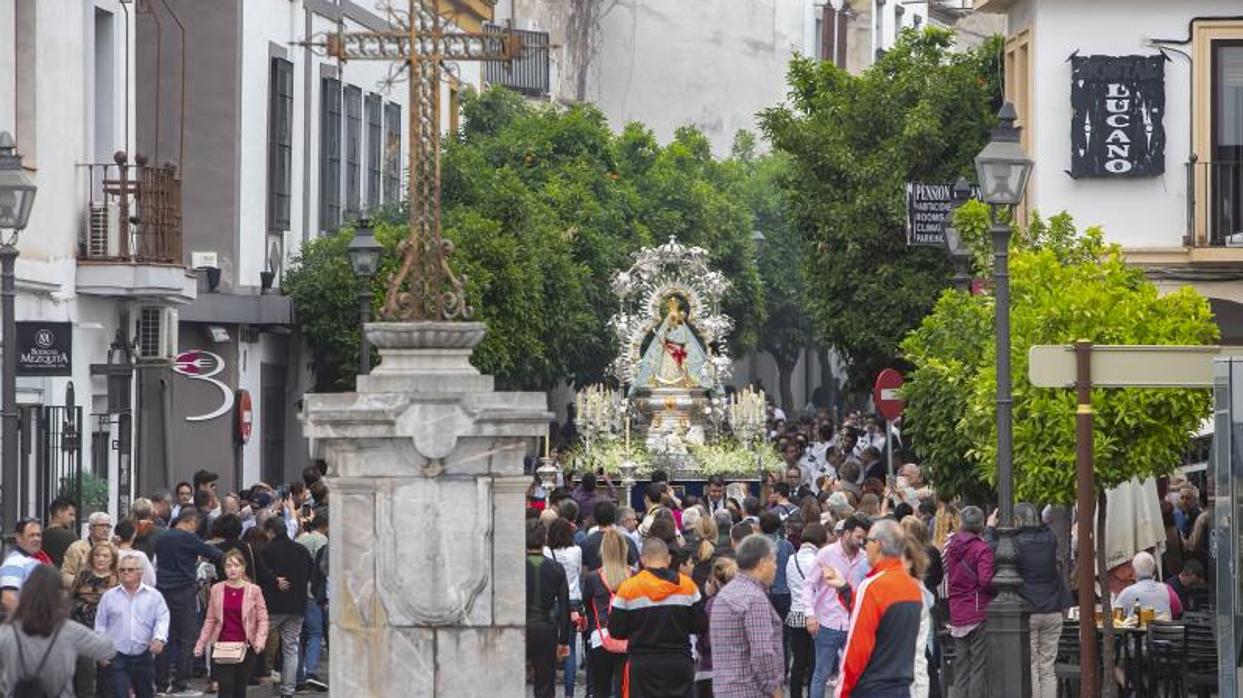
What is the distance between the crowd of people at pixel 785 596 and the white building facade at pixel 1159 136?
3899mm

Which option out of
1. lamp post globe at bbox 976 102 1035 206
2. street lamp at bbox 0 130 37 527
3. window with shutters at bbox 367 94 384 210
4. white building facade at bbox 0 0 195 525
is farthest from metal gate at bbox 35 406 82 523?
window with shutters at bbox 367 94 384 210

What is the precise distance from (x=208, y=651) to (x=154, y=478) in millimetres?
10517

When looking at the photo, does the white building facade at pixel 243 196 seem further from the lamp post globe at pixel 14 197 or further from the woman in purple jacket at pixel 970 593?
the woman in purple jacket at pixel 970 593

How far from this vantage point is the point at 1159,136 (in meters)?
31.3

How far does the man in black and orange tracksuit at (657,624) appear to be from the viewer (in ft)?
58.6

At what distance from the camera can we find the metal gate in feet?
95.3

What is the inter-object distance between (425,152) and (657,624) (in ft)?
10.0

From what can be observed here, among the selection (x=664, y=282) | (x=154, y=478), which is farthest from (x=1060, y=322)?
(x=664, y=282)

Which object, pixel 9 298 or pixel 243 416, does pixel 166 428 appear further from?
pixel 9 298

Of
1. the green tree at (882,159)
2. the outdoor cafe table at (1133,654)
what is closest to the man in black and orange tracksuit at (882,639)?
the outdoor cafe table at (1133,654)

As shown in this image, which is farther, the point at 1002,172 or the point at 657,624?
the point at 1002,172

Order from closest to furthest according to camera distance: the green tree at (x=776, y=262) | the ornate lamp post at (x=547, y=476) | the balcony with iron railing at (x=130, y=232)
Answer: the balcony with iron railing at (x=130, y=232) → the ornate lamp post at (x=547, y=476) → the green tree at (x=776, y=262)

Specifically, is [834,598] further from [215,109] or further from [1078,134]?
[215,109]

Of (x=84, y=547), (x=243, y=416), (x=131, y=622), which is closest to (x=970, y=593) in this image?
(x=131, y=622)
